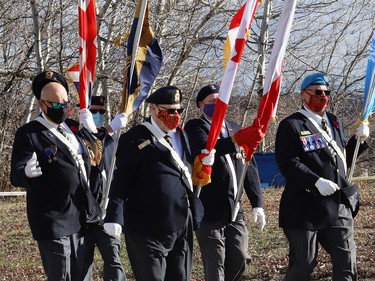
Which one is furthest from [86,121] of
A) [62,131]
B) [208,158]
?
[208,158]

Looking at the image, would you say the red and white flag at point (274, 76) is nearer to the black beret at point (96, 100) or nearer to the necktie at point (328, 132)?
the necktie at point (328, 132)

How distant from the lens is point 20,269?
34.8ft

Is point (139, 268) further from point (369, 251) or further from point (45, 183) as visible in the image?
point (369, 251)

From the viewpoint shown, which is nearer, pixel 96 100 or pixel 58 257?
pixel 58 257

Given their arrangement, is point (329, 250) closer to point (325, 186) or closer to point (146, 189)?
point (325, 186)

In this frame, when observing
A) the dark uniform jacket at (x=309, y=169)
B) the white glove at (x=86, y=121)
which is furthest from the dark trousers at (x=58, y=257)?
the dark uniform jacket at (x=309, y=169)

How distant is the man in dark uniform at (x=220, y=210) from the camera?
24.3 feet

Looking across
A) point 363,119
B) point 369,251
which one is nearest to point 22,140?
point 363,119

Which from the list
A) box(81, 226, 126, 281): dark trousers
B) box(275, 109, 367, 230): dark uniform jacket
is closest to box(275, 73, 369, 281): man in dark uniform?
box(275, 109, 367, 230): dark uniform jacket

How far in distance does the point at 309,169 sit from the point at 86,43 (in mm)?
2226

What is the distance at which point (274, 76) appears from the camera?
7246mm

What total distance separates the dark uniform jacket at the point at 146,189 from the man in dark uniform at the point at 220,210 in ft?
2.65

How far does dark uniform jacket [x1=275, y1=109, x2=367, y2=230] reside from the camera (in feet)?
23.2

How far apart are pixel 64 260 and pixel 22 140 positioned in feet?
3.14
